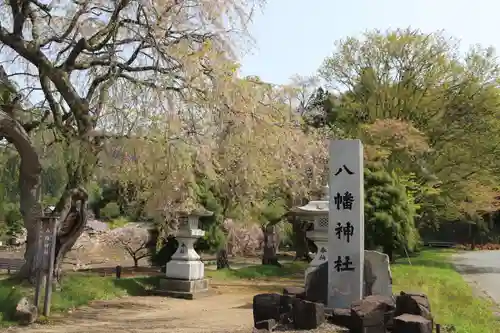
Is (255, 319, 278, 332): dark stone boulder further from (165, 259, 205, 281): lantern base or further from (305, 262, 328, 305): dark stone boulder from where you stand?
(165, 259, 205, 281): lantern base

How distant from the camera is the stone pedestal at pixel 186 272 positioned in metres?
12.4

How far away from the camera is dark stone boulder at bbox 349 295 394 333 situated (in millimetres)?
5867

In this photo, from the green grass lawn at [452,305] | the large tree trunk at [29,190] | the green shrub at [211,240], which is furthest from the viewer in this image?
the green shrub at [211,240]

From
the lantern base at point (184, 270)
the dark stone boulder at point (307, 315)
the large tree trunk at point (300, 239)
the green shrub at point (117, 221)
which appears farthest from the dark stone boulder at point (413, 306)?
the green shrub at point (117, 221)

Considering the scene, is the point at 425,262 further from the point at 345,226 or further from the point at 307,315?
the point at 307,315

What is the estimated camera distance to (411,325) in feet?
17.8

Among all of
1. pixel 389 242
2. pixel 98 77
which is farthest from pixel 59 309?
pixel 389 242

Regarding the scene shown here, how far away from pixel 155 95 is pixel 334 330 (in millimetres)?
5075

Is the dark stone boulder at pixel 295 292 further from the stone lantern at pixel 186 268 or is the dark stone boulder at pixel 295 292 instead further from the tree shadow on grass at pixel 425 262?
the tree shadow on grass at pixel 425 262

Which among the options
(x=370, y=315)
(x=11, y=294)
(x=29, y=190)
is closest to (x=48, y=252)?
(x=11, y=294)

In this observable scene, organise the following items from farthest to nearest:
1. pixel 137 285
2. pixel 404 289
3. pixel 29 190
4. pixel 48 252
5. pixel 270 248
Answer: pixel 270 248 < pixel 137 285 < pixel 404 289 < pixel 29 190 < pixel 48 252

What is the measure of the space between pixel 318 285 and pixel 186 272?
559 centimetres

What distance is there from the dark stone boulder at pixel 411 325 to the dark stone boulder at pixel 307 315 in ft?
2.98

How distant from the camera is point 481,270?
21688 millimetres
